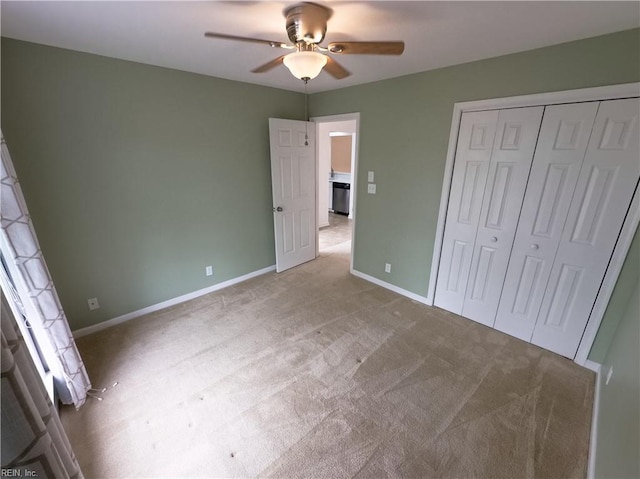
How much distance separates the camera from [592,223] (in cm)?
194

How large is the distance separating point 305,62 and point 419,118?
1.61m

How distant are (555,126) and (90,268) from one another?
3823mm

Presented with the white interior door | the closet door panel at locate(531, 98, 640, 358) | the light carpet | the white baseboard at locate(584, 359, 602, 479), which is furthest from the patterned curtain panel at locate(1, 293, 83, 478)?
the closet door panel at locate(531, 98, 640, 358)

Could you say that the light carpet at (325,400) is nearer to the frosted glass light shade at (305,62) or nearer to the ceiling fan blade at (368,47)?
the frosted glass light shade at (305,62)

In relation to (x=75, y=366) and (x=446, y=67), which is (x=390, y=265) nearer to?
(x=446, y=67)

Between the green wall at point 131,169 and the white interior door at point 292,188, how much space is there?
154mm

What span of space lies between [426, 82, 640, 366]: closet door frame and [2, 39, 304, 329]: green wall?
2.01m

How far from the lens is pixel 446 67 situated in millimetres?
2387

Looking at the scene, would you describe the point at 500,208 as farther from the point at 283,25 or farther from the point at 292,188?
the point at 292,188

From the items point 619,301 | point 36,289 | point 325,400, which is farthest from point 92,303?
point 619,301

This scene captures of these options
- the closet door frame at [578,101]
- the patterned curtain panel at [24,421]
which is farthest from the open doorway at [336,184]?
the patterned curtain panel at [24,421]

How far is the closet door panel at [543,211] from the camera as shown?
75.6 inches

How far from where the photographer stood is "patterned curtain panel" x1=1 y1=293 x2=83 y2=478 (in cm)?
76

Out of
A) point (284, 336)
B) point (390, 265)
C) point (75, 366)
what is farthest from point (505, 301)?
point (75, 366)
